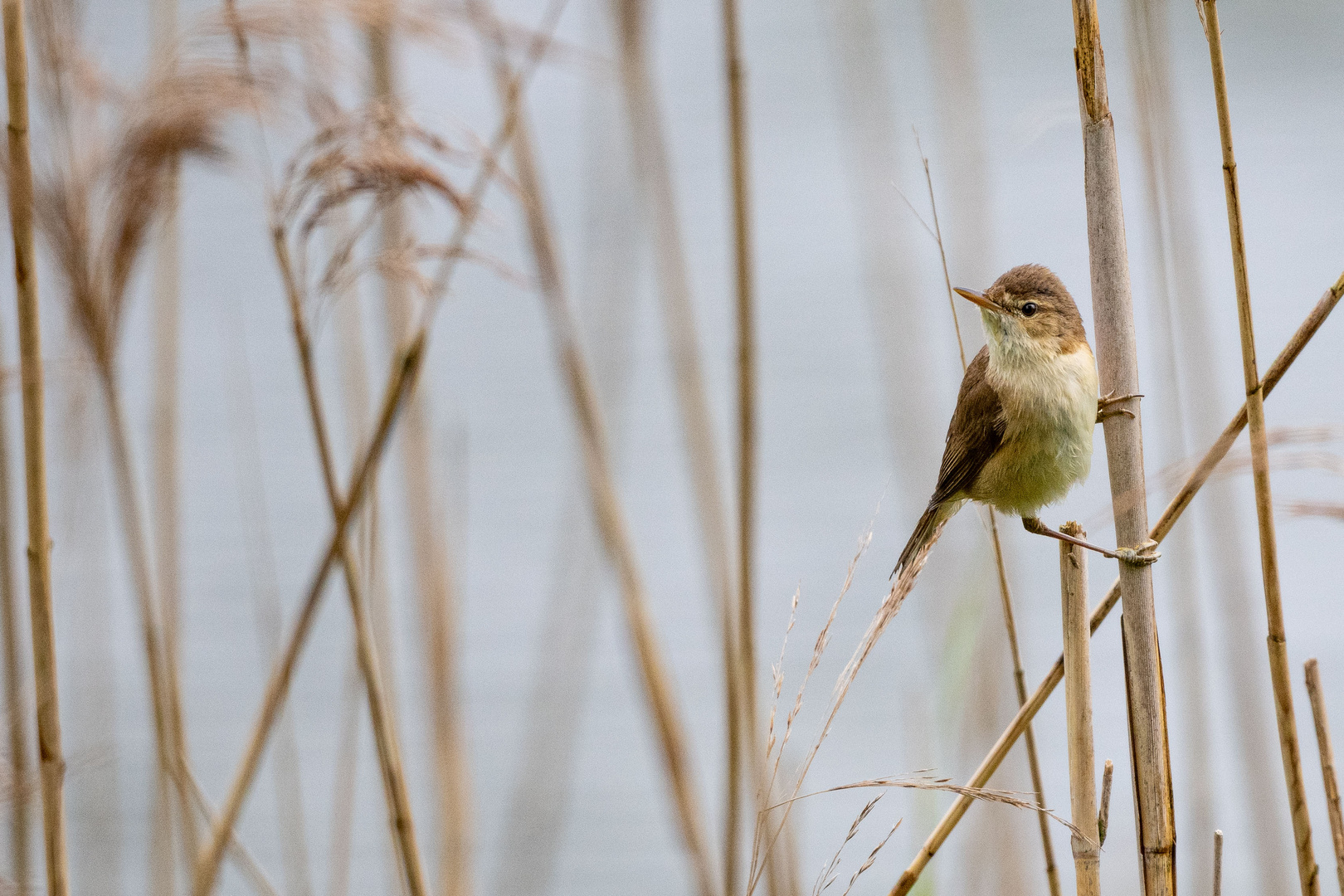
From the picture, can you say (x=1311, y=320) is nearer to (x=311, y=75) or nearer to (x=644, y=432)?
(x=311, y=75)

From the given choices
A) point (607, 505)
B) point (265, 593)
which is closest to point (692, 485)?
point (607, 505)

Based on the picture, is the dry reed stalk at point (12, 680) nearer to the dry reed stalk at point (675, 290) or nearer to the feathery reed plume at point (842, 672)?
the dry reed stalk at point (675, 290)

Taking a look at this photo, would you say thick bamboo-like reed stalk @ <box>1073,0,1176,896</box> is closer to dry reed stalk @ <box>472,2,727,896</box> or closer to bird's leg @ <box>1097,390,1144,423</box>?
bird's leg @ <box>1097,390,1144,423</box>

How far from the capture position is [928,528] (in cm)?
143

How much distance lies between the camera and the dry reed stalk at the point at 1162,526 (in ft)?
3.68

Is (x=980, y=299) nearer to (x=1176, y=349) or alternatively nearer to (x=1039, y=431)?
(x=1039, y=431)

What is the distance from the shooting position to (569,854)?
3295 mm

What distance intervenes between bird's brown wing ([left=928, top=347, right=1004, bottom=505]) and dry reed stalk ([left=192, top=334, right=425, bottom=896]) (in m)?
0.71

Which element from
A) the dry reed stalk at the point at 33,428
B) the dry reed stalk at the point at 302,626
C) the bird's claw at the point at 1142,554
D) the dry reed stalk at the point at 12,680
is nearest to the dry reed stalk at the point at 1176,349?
the bird's claw at the point at 1142,554

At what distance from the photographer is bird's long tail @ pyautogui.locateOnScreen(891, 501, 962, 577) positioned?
51.3 inches

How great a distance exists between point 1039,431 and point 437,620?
3.71 feet

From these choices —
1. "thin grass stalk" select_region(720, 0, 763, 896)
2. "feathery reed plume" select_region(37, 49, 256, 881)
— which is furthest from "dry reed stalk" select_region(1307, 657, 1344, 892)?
"feathery reed plume" select_region(37, 49, 256, 881)

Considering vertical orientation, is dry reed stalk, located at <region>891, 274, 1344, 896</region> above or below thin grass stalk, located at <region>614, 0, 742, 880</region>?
below

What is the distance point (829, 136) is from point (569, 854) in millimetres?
2917
